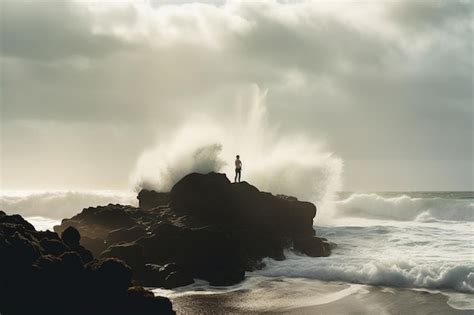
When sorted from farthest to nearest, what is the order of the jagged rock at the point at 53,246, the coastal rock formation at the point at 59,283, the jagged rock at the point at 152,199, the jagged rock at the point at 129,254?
the jagged rock at the point at 152,199 → the jagged rock at the point at 129,254 → the jagged rock at the point at 53,246 → the coastal rock formation at the point at 59,283

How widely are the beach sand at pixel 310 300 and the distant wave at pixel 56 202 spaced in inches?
1432

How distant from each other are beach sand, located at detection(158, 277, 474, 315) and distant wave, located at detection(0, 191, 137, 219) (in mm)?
36363

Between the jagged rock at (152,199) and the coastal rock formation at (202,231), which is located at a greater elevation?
the jagged rock at (152,199)

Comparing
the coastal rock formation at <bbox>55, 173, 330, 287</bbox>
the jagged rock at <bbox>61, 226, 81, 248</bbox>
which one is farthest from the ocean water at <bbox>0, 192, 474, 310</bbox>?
the jagged rock at <bbox>61, 226, 81, 248</bbox>

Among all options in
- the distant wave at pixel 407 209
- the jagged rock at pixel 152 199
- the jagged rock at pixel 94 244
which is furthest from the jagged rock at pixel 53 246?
the distant wave at pixel 407 209

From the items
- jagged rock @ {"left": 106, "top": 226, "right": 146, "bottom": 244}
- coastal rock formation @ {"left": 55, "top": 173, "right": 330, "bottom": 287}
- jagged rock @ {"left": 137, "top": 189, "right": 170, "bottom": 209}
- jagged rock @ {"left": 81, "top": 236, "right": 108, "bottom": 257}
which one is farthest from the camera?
jagged rock @ {"left": 137, "top": 189, "right": 170, "bottom": 209}

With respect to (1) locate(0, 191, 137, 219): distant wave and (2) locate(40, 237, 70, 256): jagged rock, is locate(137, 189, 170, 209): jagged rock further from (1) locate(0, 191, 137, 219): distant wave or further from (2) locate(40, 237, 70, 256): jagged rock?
(1) locate(0, 191, 137, 219): distant wave

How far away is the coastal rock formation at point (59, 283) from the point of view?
40.0ft

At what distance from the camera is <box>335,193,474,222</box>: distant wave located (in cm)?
5162

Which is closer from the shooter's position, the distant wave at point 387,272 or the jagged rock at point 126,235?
the distant wave at point 387,272

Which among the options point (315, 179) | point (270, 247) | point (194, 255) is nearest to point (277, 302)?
point (194, 255)

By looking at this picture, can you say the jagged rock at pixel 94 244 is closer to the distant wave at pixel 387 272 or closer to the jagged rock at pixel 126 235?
the jagged rock at pixel 126 235

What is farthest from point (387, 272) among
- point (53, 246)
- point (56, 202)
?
point (56, 202)

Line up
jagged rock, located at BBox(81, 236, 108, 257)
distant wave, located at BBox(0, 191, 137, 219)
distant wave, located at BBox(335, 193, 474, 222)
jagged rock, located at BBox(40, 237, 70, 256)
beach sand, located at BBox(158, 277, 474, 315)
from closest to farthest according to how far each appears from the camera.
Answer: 1. jagged rock, located at BBox(40, 237, 70, 256)
2. beach sand, located at BBox(158, 277, 474, 315)
3. jagged rock, located at BBox(81, 236, 108, 257)
4. distant wave, located at BBox(335, 193, 474, 222)
5. distant wave, located at BBox(0, 191, 137, 219)
